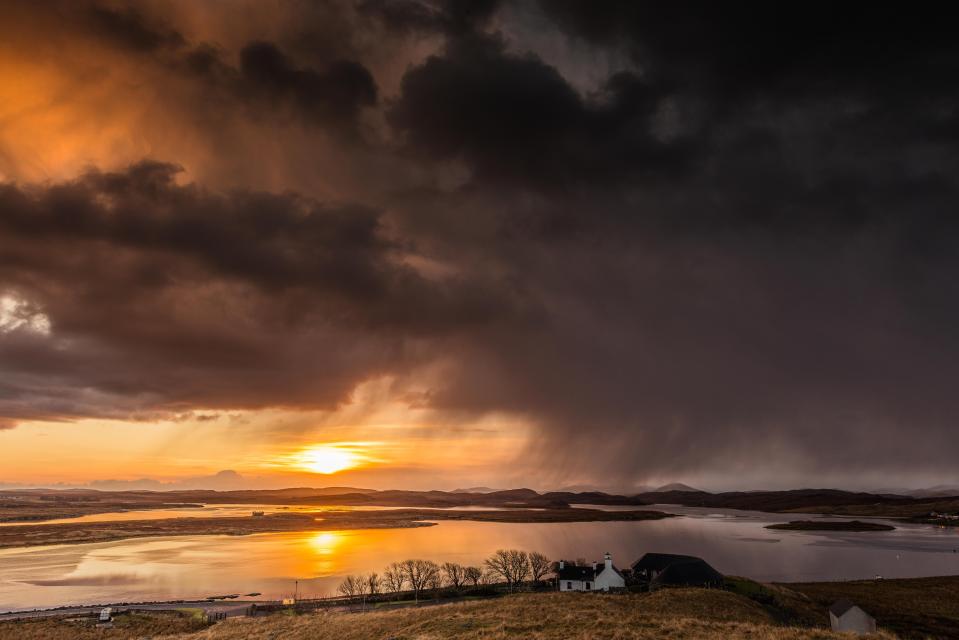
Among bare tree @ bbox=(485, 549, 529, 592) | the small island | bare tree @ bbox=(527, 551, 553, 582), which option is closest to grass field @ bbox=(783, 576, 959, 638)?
bare tree @ bbox=(527, 551, 553, 582)

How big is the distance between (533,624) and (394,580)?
2177 inches

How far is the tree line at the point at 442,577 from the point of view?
74.0 meters

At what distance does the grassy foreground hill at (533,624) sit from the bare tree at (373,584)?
25.9 meters

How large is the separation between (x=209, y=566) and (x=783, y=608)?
8883 centimetres

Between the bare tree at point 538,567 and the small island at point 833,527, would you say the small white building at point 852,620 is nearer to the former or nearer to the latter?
the bare tree at point 538,567

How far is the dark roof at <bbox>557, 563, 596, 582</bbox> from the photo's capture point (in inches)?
2741

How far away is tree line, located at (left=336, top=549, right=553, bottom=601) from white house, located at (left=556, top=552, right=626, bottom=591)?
262 inches

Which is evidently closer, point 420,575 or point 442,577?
point 420,575

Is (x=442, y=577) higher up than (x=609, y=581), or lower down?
lower down

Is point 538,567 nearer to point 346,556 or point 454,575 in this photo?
point 454,575

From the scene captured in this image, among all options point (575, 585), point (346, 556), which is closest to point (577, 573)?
point (575, 585)

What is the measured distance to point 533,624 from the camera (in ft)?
102

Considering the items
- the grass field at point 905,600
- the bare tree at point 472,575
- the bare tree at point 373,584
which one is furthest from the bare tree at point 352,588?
the grass field at point 905,600

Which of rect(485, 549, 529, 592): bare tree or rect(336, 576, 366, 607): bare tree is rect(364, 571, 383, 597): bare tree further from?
rect(485, 549, 529, 592): bare tree
